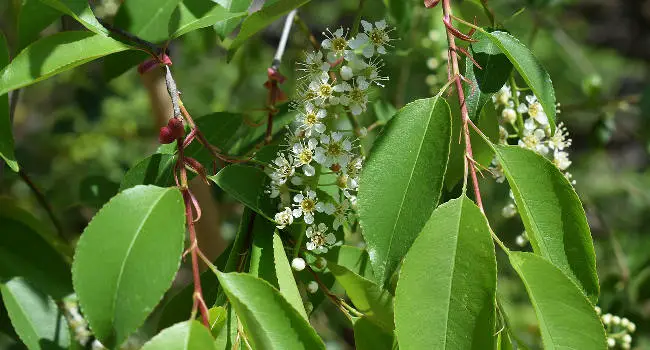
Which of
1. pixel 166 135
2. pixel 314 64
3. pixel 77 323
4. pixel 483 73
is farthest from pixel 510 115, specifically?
pixel 77 323

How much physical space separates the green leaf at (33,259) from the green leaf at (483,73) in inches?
32.7

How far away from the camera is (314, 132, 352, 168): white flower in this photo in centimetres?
97

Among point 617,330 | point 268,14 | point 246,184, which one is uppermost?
point 268,14

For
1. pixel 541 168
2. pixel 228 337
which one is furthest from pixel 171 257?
pixel 541 168

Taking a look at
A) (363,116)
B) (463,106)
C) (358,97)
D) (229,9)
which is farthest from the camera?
(363,116)

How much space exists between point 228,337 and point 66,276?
1.98 feet

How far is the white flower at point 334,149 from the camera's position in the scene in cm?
97

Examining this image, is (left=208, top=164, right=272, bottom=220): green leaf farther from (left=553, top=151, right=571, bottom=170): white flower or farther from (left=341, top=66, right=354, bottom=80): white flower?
(left=553, top=151, right=571, bottom=170): white flower

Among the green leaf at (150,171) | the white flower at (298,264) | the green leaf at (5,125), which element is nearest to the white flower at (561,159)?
the white flower at (298,264)

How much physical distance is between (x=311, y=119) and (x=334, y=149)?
0.05 meters

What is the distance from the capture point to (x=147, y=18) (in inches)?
46.3

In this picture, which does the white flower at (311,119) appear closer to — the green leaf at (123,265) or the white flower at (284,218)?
the white flower at (284,218)

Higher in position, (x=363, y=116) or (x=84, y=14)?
(x=84, y=14)

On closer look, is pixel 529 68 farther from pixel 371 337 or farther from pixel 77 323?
pixel 77 323
